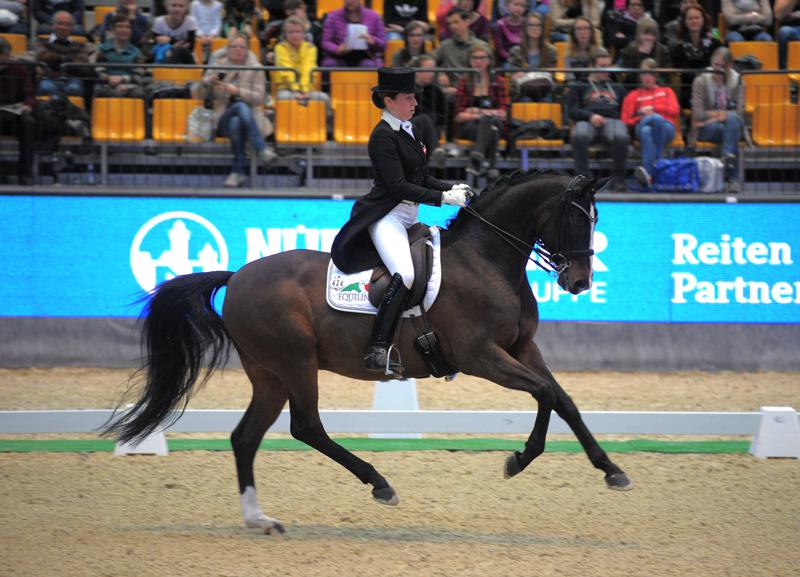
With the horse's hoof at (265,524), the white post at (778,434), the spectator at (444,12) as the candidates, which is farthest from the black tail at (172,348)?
the spectator at (444,12)

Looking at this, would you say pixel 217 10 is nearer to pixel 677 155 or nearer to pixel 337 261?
pixel 677 155

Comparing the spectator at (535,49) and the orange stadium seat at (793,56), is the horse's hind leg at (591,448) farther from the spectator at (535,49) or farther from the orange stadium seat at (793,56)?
the orange stadium seat at (793,56)

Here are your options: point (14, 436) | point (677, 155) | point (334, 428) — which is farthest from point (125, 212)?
point (677, 155)

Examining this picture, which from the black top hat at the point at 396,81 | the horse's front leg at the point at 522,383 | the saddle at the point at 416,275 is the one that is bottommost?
the horse's front leg at the point at 522,383

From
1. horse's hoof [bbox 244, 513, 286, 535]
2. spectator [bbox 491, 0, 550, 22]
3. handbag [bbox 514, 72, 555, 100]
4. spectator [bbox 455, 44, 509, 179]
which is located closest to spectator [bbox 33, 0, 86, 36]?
spectator [bbox 455, 44, 509, 179]

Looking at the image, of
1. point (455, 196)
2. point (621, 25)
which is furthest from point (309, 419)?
point (621, 25)

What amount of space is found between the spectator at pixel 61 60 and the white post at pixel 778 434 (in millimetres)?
7279

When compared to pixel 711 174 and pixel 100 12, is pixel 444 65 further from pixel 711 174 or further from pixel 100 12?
pixel 100 12

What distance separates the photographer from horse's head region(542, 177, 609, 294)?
228 inches

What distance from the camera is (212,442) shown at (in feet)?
26.4

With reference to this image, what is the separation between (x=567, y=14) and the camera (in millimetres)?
12555

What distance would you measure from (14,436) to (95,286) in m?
2.56

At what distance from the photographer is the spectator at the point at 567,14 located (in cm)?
1236

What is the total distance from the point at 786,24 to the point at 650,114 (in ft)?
9.69
